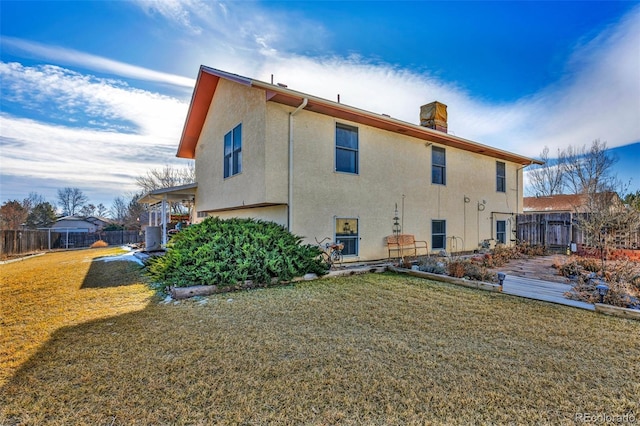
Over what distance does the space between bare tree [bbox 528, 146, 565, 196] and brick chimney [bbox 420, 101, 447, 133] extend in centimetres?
2311

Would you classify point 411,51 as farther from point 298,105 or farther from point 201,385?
point 201,385

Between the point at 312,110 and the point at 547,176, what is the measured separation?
31.8m

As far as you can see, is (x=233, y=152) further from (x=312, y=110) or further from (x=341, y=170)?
(x=341, y=170)

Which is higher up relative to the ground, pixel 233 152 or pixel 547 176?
pixel 547 176

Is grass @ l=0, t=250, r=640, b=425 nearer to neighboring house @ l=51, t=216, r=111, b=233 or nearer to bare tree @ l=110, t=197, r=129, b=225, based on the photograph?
neighboring house @ l=51, t=216, r=111, b=233

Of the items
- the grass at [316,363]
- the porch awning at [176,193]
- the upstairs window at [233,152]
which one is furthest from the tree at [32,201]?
the grass at [316,363]

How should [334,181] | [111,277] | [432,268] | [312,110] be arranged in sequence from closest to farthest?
[432,268], [111,277], [312,110], [334,181]

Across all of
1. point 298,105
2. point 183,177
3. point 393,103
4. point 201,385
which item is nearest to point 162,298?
point 201,385

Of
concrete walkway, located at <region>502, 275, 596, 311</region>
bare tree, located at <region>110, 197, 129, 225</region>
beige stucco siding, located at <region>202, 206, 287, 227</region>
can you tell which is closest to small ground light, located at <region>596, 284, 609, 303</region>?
concrete walkway, located at <region>502, 275, 596, 311</region>

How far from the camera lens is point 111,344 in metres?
3.34

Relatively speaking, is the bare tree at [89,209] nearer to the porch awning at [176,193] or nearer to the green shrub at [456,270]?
the porch awning at [176,193]

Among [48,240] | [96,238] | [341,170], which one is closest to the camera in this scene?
[341,170]

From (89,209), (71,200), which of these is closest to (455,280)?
(89,209)

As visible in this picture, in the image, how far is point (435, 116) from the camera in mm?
11172
